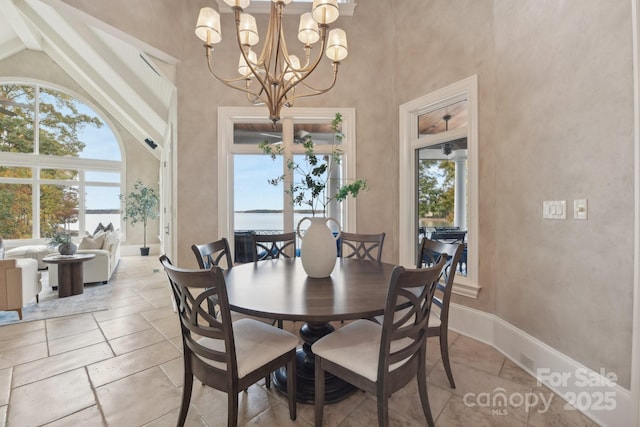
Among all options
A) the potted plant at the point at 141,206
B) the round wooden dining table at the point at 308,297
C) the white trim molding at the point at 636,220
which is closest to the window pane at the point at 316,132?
the round wooden dining table at the point at 308,297

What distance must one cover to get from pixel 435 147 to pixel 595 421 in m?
2.55

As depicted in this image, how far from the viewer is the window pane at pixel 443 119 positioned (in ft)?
9.26

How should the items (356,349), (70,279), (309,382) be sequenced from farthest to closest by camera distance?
(70,279), (309,382), (356,349)

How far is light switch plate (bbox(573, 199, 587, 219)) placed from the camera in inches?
67.3

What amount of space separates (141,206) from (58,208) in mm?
1922

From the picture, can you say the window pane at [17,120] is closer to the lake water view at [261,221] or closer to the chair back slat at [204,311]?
the lake water view at [261,221]

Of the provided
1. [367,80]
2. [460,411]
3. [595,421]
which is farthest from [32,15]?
[595,421]

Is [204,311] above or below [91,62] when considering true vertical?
below

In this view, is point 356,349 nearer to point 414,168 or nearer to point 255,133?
point 414,168

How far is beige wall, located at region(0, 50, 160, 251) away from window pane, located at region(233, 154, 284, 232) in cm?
621

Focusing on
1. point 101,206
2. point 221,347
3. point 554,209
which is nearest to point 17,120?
point 101,206

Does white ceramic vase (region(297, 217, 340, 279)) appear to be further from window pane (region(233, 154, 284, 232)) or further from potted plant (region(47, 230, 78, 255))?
potted plant (region(47, 230, 78, 255))

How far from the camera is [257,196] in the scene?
11.7ft

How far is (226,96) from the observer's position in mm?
3318
